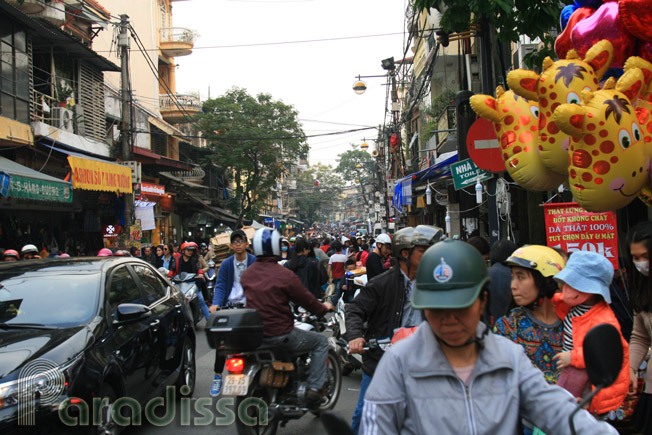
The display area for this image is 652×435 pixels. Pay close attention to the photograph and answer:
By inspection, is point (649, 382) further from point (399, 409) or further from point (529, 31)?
point (529, 31)

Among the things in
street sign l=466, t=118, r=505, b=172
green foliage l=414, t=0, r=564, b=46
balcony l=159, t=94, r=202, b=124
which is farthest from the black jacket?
balcony l=159, t=94, r=202, b=124

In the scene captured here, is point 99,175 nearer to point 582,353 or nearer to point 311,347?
point 311,347

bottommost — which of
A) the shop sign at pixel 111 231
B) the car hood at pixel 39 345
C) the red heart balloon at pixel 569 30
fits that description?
the car hood at pixel 39 345

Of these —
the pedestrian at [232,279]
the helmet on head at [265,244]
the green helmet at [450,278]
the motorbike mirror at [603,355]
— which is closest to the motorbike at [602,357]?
the motorbike mirror at [603,355]

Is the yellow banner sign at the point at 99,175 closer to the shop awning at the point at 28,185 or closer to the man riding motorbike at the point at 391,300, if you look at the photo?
the shop awning at the point at 28,185

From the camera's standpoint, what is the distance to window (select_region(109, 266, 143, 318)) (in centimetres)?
502

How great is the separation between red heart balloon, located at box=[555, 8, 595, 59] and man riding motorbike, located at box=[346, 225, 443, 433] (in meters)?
3.10

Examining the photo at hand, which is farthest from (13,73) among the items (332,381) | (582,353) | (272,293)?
(582,353)

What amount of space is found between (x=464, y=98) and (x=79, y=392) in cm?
797

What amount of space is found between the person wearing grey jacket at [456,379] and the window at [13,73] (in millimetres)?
14859

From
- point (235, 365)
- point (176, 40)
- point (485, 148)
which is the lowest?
point (235, 365)

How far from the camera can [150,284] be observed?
6207 mm

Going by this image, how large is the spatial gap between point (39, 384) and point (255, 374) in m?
1.71

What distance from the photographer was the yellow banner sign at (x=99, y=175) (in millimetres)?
15125
